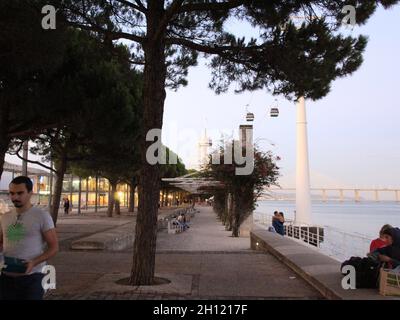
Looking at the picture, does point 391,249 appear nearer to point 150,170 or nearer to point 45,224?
point 150,170

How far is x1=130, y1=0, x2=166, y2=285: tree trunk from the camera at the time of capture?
801 cm

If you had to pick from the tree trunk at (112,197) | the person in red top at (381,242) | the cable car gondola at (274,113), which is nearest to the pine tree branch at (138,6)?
the person in red top at (381,242)

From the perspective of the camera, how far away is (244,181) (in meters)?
23.2

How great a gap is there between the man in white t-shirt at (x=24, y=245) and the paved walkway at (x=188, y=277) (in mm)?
3006

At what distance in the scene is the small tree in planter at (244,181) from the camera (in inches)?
895

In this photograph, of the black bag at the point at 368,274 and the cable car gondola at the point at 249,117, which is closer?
the black bag at the point at 368,274

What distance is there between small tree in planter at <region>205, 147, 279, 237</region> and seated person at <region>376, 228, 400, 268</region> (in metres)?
15.4

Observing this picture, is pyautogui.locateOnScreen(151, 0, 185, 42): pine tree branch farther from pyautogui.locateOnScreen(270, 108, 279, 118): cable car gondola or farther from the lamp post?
the lamp post

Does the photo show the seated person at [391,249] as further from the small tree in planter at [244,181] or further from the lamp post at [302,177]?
the lamp post at [302,177]

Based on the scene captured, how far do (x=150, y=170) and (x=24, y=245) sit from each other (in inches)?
158

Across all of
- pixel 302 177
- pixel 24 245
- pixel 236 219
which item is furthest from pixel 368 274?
pixel 302 177

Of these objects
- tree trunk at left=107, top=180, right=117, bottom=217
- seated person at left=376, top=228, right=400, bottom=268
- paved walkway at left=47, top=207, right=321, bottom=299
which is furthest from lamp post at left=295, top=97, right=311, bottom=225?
seated person at left=376, top=228, right=400, bottom=268
